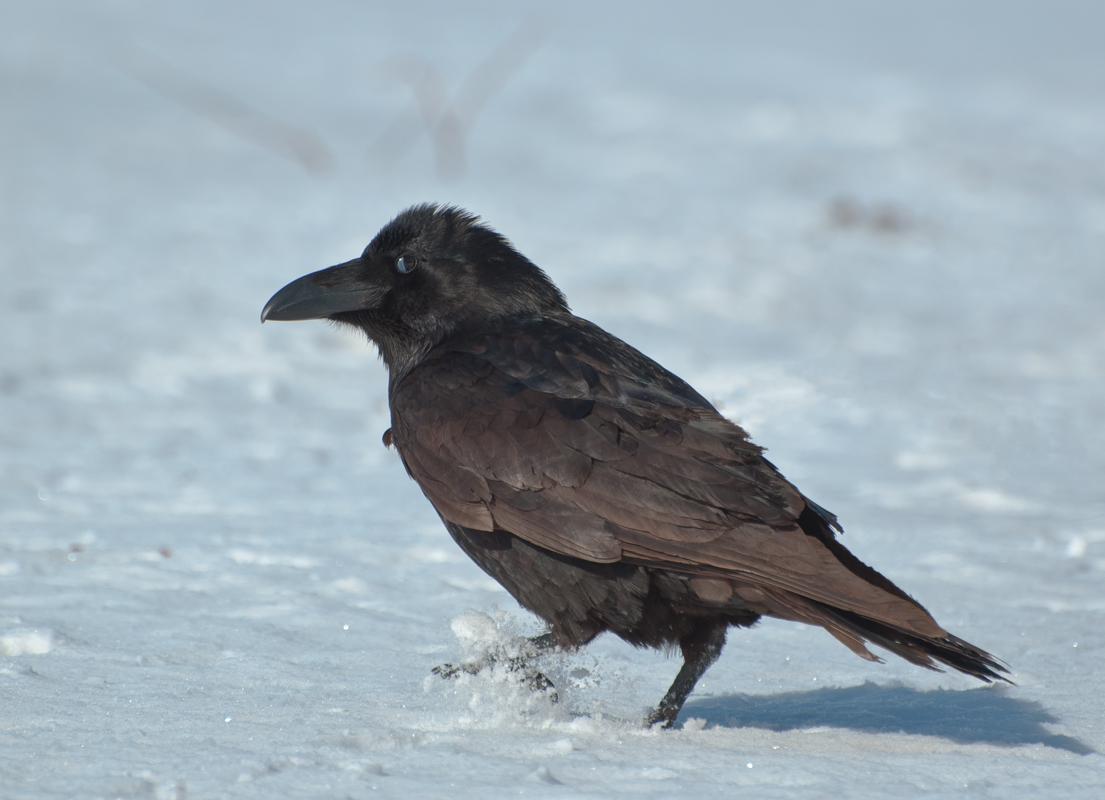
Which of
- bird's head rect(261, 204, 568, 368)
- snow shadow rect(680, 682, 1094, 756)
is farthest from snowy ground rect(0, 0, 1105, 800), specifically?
bird's head rect(261, 204, 568, 368)

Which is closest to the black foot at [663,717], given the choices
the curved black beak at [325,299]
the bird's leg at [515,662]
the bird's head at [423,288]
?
the bird's leg at [515,662]

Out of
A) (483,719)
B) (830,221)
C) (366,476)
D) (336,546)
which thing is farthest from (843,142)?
(483,719)

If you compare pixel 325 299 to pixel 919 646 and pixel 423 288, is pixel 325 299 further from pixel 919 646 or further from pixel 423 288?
pixel 919 646

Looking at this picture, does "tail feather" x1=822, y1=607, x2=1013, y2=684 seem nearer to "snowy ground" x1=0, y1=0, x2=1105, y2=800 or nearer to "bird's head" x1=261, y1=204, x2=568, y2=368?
"snowy ground" x1=0, y1=0, x2=1105, y2=800

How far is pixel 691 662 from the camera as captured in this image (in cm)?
341

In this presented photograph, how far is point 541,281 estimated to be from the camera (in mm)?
4273

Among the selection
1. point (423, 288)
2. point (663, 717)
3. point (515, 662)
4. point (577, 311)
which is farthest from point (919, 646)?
point (577, 311)

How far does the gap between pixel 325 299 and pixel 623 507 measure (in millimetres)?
1558

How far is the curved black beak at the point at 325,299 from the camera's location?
423 centimetres

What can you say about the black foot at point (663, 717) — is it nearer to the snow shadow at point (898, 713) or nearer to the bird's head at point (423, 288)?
the snow shadow at point (898, 713)

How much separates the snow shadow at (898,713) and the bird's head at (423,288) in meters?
1.49

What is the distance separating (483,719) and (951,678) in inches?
66.0

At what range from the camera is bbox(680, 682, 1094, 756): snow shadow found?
337 cm

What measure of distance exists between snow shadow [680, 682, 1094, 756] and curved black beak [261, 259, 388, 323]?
178 centimetres
